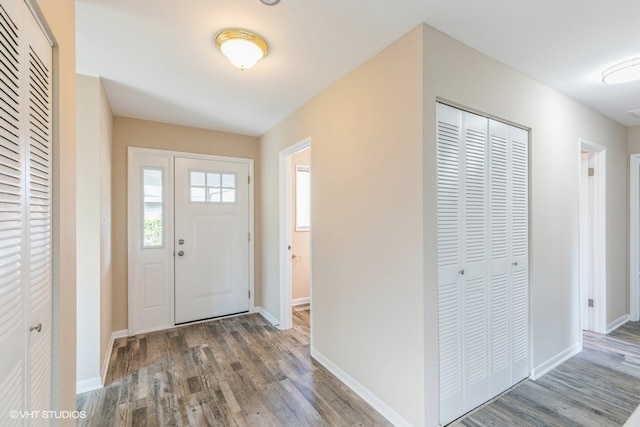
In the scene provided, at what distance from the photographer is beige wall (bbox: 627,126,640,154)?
3.51 meters

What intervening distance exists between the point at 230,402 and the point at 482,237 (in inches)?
84.2

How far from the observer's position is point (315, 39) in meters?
1.86

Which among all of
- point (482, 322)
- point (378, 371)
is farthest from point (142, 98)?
point (482, 322)

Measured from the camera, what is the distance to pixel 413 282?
1755 mm

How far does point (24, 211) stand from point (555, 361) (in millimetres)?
3672

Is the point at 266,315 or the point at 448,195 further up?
the point at 448,195

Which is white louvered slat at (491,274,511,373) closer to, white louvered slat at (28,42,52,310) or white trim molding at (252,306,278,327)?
white trim molding at (252,306,278,327)

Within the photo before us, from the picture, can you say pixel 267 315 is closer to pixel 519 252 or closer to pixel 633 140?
pixel 519 252

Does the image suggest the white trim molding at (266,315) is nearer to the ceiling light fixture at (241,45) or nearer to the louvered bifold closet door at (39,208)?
the louvered bifold closet door at (39,208)

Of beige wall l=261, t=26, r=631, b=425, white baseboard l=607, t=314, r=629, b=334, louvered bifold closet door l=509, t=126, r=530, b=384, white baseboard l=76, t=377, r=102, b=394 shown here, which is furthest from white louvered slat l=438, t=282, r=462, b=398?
white baseboard l=607, t=314, r=629, b=334

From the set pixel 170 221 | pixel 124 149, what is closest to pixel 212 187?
pixel 170 221

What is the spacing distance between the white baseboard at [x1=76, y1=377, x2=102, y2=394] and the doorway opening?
4.64 meters

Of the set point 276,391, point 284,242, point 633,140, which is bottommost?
point 276,391

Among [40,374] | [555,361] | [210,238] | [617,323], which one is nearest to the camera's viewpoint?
[40,374]
